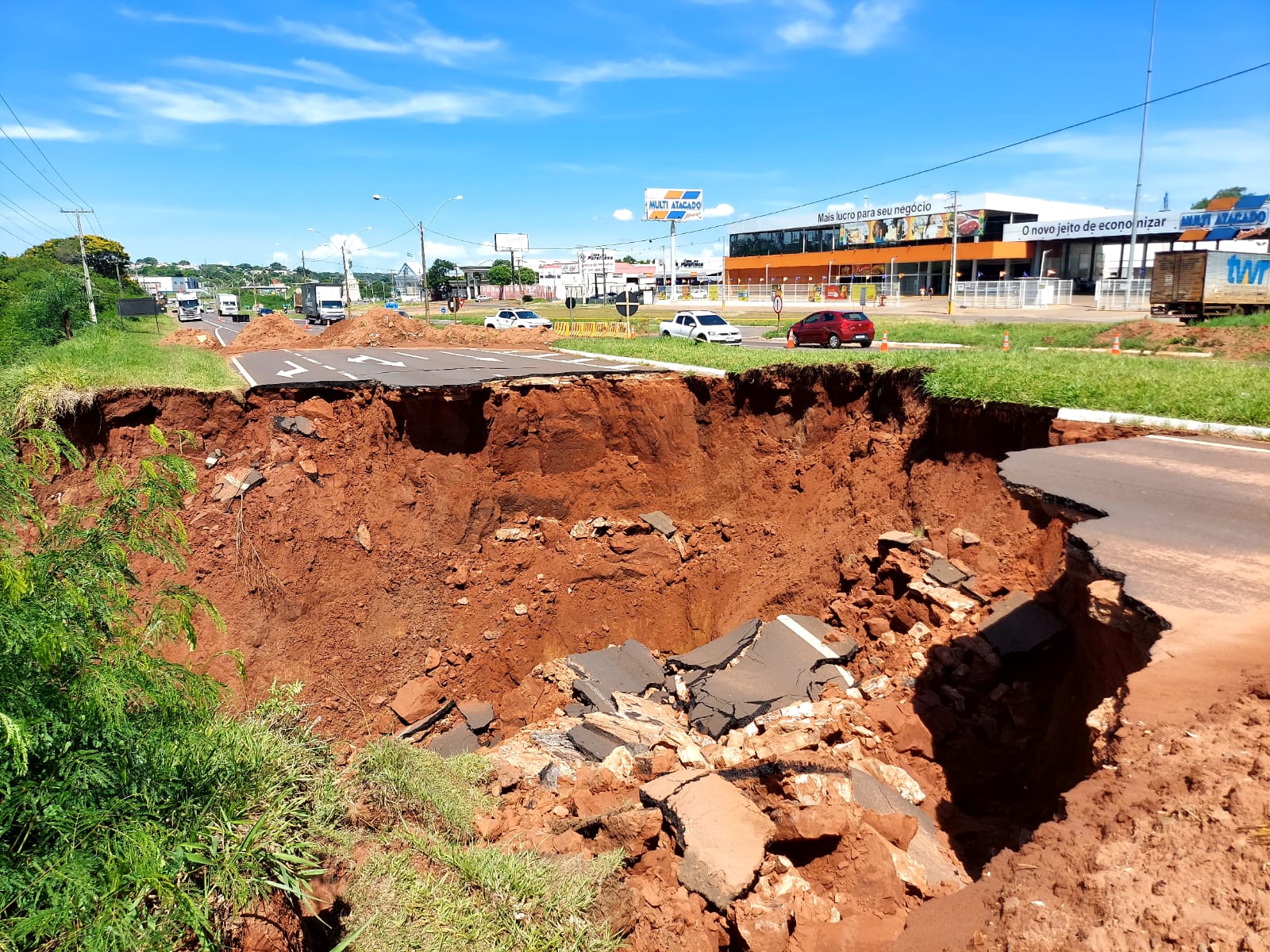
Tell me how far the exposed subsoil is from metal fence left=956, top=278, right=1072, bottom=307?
130 ft

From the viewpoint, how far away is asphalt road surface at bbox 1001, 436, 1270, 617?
5.29m

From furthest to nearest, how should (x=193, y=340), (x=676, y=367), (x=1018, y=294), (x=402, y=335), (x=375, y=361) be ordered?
(x=1018, y=294) → (x=402, y=335) → (x=193, y=340) → (x=375, y=361) → (x=676, y=367)

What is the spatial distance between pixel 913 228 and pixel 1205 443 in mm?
64409

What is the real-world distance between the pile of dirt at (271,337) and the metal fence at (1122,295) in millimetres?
40112

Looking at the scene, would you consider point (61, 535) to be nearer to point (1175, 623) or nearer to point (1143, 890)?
point (1143, 890)

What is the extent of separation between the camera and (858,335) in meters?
26.9

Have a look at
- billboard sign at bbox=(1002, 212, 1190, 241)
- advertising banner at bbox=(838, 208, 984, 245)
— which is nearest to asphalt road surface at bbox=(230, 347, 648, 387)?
billboard sign at bbox=(1002, 212, 1190, 241)

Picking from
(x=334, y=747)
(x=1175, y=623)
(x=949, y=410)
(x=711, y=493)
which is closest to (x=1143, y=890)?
(x=1175, y=623)

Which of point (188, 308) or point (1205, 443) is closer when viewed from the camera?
point (1205, 443)

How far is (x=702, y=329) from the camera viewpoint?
30547 millimetres

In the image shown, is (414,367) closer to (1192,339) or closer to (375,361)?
(375,361)

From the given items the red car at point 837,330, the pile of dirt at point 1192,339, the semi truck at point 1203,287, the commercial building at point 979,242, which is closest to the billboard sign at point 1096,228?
the commercial building at point 979,242

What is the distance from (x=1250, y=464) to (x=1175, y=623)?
423 centimetres

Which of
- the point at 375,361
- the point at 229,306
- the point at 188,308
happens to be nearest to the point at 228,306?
the point at 229,306
